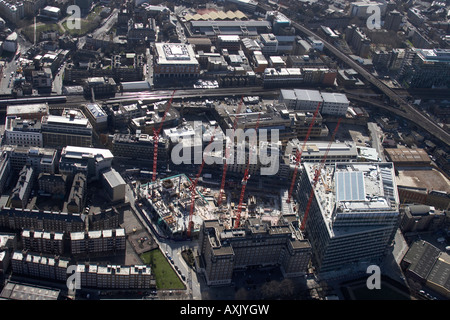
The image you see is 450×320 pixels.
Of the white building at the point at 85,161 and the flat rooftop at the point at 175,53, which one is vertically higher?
the flat rooftop at the point at 175,53

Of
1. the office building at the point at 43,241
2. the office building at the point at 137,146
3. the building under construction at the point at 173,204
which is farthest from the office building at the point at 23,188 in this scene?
the building under construction at the point at 173,204

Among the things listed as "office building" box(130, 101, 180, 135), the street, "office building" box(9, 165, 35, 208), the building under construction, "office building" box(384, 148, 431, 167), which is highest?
"office building" box(130, 101, 180, 135)

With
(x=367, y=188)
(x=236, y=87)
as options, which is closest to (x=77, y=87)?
(x=236, y=87)

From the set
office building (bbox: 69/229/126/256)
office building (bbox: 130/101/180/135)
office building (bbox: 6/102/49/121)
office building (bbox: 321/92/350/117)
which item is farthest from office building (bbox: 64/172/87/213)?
office building (bbox: 321/92/350/117)

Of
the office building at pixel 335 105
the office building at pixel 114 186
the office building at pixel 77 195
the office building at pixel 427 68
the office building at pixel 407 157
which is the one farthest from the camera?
the office building at pixel 427 68

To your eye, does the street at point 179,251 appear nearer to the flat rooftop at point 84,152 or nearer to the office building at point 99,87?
the flat rooftop at point 84,152

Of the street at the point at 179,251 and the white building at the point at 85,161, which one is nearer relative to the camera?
the street at the point at 179,251

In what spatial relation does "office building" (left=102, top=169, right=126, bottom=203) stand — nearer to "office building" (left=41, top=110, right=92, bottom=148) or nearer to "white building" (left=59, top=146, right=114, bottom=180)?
"white building" (left=59, top=146, right=114, bottom=180)

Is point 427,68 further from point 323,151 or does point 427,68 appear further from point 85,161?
point 85,161
